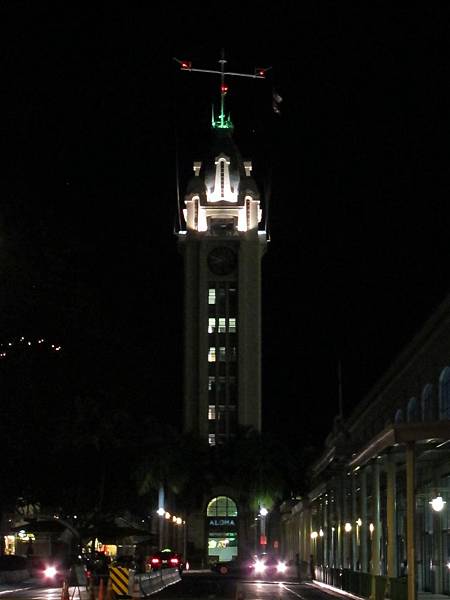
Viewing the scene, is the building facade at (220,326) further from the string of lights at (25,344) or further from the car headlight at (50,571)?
the string of lights at (25,344)

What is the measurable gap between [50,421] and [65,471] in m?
24.0

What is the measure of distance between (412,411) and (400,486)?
6.20 meters

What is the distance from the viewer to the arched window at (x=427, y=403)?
179 ft

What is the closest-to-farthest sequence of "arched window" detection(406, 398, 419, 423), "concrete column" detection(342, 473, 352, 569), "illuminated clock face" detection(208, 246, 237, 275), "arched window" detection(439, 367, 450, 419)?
1. "arched window" detection(439, 367, 450, 419)
2. "concrete column" detection(342, 473, 352, 569)
3. "arched window" detection(406, 398, 419, 423)
4. "illuminated clock face" detection(208, 246, 237, 275)

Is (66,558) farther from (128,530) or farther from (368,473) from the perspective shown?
(368,473)

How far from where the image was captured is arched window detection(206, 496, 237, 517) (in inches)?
5536

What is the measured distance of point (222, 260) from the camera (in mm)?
145250

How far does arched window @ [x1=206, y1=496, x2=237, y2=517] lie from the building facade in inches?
4.7

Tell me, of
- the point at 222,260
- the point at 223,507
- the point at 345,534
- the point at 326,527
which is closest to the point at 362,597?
the point at 345,534

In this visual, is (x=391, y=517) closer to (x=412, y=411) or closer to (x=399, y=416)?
(x=412, y=411)

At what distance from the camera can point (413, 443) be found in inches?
1194


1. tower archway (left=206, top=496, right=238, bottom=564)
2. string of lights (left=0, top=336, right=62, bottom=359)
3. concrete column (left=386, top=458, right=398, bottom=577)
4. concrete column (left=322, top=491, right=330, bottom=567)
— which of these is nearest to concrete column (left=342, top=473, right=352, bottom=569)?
concrete column (left=322, top=491, right=330, bottom=567)

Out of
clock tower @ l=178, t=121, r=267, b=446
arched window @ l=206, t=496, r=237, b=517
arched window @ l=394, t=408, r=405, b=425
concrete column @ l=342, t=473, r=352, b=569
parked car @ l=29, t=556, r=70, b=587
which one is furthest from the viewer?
arched window @ l=206, t=496, r=237, b=517

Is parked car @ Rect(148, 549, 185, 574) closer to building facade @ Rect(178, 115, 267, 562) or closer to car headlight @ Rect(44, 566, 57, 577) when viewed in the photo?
car headlight @ Rect(44, 566, 57, 577)
